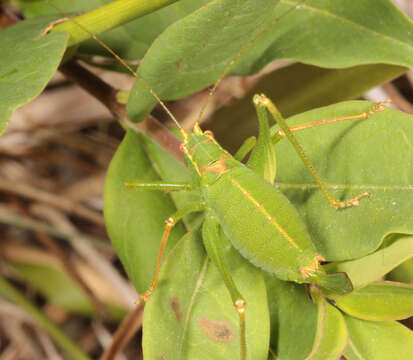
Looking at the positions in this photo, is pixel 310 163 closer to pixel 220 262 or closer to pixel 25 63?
pixel 220 262

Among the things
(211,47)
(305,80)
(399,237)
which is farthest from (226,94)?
(399,237)

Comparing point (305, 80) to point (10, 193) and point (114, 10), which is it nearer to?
point (114, 10)

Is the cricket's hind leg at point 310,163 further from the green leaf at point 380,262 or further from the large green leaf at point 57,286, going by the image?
the large green leaf at point 57,286

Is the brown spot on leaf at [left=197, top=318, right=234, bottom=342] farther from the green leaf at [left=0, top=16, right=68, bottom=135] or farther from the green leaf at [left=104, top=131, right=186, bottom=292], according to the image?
the green leaf at [left=0, top=16, right=68, bottom=135]

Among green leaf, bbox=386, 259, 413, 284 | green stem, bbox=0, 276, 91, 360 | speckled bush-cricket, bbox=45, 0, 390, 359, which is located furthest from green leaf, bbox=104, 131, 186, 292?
green stem, bbox=0, 276, 91, 360

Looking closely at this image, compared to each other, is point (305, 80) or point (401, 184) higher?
point (305, 80)

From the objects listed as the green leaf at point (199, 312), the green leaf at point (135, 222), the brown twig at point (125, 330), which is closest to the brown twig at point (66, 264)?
the brown twig at point (125, 330)
